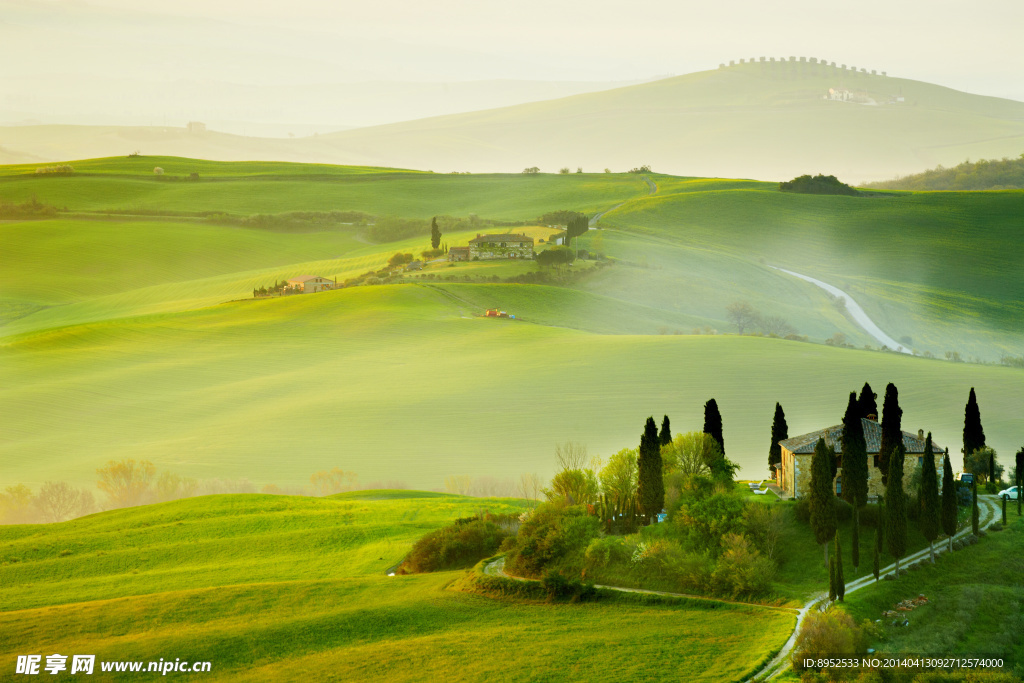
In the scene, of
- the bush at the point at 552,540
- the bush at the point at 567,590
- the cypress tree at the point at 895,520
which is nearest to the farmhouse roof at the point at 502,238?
the bush at the point at 552,540

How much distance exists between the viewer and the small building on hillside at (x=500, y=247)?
135000mm

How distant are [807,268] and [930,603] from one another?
438 ft

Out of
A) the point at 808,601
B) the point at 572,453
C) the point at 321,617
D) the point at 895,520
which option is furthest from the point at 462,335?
the point at 808,601

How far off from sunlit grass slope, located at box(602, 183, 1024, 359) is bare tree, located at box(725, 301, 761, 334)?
34.3ft

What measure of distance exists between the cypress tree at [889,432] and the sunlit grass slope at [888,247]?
289 feet

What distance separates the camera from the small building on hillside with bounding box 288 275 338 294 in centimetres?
12862

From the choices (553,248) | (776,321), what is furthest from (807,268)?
(553,248)

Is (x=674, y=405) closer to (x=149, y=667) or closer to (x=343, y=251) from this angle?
(x=149, y=667)

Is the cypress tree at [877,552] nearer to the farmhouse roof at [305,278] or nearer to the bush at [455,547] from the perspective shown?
the bush at [455,547]

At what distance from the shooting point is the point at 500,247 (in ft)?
449

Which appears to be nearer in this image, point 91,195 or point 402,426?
point 402,426

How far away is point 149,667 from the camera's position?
3256 centimetres

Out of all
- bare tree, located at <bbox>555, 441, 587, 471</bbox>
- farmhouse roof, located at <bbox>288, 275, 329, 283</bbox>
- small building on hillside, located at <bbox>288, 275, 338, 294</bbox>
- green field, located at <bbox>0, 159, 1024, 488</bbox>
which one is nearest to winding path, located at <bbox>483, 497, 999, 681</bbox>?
green field, located at <bbox>0, 159, 1024, 488</bbox>

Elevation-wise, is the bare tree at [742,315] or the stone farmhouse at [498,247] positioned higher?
the stone farmhouse at [498,247]
